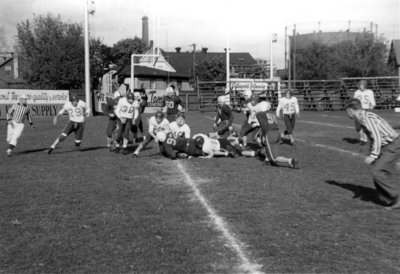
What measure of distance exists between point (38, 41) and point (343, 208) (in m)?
52.7

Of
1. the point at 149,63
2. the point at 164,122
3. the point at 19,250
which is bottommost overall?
the point at 19,250

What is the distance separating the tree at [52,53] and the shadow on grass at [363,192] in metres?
48.0

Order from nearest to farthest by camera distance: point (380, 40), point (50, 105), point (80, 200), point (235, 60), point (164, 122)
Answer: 1. point (80, 200)
2. point (164, 122)
3. point (50, 105)
4. point (380, 40)
5. point (235, 60)

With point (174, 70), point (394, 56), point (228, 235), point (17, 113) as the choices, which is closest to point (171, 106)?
point (17, 113)

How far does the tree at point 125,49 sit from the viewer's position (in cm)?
8006

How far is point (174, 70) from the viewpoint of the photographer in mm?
73312

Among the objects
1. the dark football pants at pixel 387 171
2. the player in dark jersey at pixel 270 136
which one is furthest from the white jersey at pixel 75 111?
the dark football pants at pixel 387 171

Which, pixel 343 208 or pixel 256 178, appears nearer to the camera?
pixel 343 208

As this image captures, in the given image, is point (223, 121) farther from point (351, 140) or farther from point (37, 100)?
point (37, 100)

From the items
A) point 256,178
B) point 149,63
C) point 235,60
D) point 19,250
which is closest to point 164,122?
point 256,178

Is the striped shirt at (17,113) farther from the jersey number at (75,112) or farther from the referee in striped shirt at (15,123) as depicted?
the jersey number at (75,112)

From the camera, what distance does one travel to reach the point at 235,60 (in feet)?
273

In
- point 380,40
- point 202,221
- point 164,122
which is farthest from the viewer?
point 380,40

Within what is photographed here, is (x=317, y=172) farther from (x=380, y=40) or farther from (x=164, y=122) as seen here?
(x=380, y=40)
